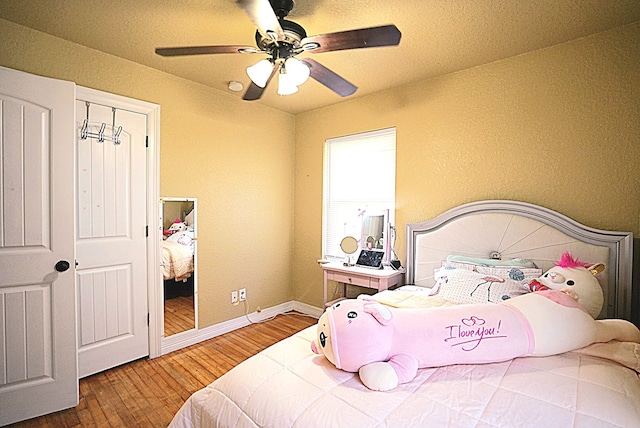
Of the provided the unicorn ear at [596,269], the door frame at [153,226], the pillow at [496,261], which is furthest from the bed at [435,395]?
the door frame at [153,226]

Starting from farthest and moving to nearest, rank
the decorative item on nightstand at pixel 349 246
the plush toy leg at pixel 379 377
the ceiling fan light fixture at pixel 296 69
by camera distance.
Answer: the decorative item on nightstand at pixel 349 246, the ceiling fan light fixture at pixel 296 69, the plush toy leg at pixel 379 377

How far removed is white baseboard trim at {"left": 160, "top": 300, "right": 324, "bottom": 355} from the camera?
111 inches

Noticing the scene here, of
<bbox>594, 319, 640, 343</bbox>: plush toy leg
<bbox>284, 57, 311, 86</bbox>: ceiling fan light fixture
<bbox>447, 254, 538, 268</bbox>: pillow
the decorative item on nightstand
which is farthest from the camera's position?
the decorative item on nightstand

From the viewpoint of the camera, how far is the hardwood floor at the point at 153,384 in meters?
1.91

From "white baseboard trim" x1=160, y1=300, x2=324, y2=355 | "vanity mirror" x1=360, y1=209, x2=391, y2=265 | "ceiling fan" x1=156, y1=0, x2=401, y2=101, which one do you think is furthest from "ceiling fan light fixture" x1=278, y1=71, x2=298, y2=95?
"white baseboard trim" x1=160, y1=300, x2=324, y2=355

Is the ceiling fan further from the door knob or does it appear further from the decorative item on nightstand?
the decorative item on nightstand

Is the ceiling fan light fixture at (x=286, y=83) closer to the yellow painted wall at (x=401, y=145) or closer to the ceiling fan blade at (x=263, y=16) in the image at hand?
the ceiling fan blade at (x=263, y=16)

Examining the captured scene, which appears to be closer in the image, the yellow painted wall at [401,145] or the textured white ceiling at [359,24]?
the textured white ceiling at [359,24]

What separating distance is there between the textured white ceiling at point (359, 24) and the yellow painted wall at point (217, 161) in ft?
0.55

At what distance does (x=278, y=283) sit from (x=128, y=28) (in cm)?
282

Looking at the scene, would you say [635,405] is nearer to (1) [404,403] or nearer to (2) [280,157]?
(1) [404,403]

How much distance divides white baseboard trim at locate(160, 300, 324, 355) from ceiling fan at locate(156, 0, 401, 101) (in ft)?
7.74

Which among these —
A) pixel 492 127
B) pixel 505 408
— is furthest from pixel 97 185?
pixel 492 127

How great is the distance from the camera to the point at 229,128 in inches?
127
